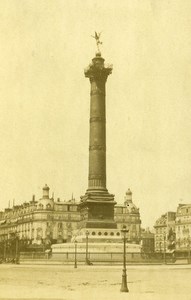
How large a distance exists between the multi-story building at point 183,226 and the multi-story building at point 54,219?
8.33 m

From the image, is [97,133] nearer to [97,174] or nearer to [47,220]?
[97,174]

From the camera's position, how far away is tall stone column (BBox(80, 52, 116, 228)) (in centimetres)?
5812

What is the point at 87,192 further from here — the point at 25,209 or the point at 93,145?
the point at 25,209

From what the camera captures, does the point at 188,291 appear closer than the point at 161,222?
Yes

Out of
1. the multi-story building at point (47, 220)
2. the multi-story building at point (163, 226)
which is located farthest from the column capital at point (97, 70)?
the multi-story building at point (163, 226)

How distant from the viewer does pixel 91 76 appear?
60938 millimetres

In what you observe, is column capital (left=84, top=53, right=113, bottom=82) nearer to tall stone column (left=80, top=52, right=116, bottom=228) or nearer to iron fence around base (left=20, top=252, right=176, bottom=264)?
tall stone column (left=80, top=52, right=116, bottom=228)

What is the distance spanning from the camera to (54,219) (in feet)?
361

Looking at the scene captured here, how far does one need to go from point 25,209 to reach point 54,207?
8.44 m

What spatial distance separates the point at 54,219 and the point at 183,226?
2453 cm

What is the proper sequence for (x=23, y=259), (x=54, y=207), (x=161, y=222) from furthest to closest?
1. (x=161, y=222)
2. (x=54, y=207)
3. (x=23, y=259)

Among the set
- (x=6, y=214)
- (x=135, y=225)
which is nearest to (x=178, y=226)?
(x=135, y=225)

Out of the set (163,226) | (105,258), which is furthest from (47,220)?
(105,258)

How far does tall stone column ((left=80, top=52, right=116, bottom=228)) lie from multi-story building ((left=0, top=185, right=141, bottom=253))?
1790 inches
